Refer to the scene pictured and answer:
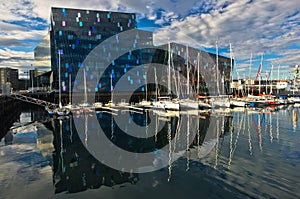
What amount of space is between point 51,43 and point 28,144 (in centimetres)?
7266

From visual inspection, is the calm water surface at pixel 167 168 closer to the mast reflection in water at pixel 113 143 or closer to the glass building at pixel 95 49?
the mast reflection in water at pixel 113 143

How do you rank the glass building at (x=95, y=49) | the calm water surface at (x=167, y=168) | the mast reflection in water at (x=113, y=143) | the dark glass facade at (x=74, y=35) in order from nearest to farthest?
the calm water surface at (x=167, y=168), the mast reflection in water at (x=113, y=143), the dark glass facade at (x=74, y=35), the glass building at (x=95, y=49)

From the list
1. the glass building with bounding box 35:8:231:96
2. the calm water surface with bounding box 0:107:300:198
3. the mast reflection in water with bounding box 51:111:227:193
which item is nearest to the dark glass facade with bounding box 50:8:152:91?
the glass building with bounding box 35:8:231:96

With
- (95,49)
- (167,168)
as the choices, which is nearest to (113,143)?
(167,168)

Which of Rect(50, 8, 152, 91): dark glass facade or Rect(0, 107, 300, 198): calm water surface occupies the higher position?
Rect(50, 8, 152, 91): dark glass facade

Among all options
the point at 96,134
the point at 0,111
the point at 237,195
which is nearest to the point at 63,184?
the point at 237,195

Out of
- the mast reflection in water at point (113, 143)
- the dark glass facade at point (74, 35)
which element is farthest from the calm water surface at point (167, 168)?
the dark glass facade at point (74, 35)

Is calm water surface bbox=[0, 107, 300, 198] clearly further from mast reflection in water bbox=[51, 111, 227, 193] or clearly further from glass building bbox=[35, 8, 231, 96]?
glass building bbox=[35, 8, 231, 96]

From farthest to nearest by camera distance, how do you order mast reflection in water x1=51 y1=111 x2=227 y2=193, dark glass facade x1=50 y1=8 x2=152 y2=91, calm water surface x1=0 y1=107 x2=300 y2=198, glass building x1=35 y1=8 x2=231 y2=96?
glass building x1=35 y1=8 x2=231 y2=96 < dark glass facade x1=50 y1=8 x2=152 y2=91 < mast reflection in water x1=51 y1=111 x2=227 y2=193 < calm water surface x1=0 y1=107 x2=300 y2=198

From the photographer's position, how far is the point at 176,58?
4306 inches

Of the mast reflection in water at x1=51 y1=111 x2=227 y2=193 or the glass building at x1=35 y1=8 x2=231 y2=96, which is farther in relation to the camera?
the glass building at x1=35 y1=8 x2=231 y2=96

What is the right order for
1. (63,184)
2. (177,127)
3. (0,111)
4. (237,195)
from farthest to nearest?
(0,111) < (177,127) < (63,184) < (237,195)

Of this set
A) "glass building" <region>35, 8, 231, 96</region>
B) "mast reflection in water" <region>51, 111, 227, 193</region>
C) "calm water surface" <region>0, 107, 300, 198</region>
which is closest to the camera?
"calm water surface" <region>0, 107, 300, 198</region>

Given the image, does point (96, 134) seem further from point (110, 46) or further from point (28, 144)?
point (110, 46)
